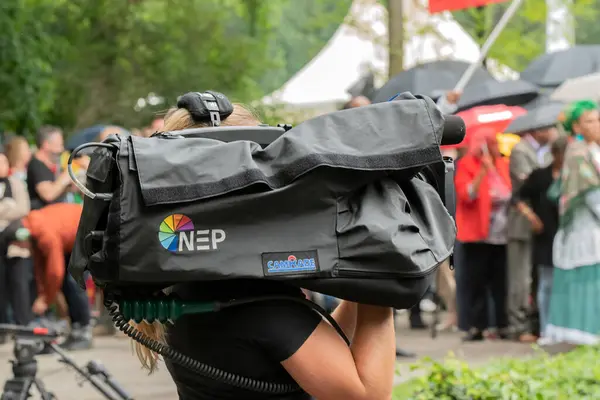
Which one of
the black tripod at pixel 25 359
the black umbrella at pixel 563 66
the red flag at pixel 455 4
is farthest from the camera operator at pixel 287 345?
the black umbrella at pixel 563 66

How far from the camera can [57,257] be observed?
10836 millimetres

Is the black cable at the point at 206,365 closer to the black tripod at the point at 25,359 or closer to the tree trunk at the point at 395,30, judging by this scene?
the black tripod at the point at 25,359

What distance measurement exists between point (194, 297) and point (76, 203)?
30.8 ft

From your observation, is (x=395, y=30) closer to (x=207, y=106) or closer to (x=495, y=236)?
(x=495, y=236)

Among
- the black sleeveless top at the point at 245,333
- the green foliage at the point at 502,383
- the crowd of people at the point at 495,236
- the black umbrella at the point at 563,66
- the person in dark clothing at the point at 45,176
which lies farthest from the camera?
the black umbrella at the point at 563,66

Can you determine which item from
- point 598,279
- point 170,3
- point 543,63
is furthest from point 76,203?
point 170,3

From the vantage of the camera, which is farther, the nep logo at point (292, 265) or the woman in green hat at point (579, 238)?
the woman in green hat at point (579, 238)

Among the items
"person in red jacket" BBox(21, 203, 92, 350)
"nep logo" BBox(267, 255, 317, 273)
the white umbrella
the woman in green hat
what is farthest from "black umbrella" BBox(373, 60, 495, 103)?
"nep logo" BBox(267, 255, 317, 273)

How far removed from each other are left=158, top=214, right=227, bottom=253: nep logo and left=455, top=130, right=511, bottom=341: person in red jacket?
30.5 feet

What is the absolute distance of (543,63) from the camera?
781 inches

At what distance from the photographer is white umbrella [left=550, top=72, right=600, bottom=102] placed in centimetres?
1409

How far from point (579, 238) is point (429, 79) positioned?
5920mm

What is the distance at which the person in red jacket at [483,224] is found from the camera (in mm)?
11633

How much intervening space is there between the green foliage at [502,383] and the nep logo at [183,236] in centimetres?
311
